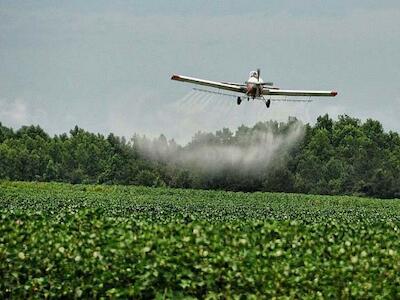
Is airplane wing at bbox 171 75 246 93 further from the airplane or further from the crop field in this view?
the crop field

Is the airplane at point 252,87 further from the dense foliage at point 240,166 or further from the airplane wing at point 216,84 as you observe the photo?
the dense foliage at point 240,166

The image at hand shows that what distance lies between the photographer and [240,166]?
375 feet

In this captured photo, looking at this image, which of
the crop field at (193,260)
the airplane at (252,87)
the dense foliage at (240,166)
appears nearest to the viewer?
the crop field at (193,260)

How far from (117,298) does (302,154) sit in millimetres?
115792

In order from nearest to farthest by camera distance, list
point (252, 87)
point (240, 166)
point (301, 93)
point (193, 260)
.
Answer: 1. point (193, 260)
2. point (252, 87)
3. point (301, 93)
4. point (240, 166)

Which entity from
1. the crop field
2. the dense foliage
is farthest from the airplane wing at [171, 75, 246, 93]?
the dense foliage

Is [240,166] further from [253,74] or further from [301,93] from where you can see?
[253,74]

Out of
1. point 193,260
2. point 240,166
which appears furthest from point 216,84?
point 240,166

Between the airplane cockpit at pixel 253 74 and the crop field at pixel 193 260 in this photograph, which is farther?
the airplane cockpit at pixel 253 74

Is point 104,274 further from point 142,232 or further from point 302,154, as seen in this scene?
point 302,154

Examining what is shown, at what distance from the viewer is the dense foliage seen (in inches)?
4582

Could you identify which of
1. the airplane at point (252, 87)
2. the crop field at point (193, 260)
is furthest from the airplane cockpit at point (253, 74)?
the crop field at point (193, 260)

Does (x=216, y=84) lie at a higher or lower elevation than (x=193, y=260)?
higher

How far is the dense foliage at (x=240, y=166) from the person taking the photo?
382ft
